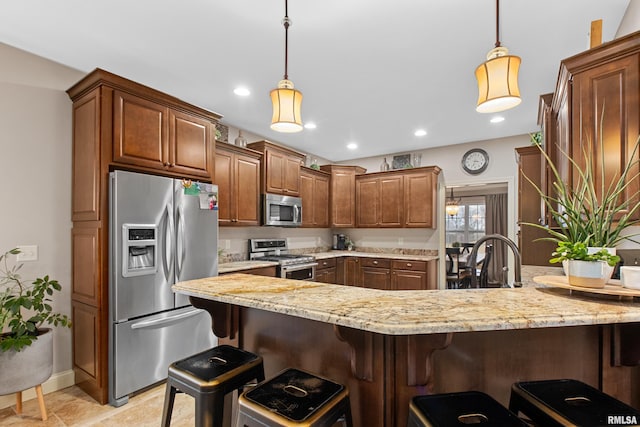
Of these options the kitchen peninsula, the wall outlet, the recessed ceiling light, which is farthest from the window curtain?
the wall outlet

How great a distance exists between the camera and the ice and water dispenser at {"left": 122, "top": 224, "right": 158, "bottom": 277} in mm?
2422

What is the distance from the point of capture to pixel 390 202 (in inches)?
216

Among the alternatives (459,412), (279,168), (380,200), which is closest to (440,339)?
(459,412)

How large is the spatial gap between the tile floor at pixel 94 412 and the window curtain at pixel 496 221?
25.8ft

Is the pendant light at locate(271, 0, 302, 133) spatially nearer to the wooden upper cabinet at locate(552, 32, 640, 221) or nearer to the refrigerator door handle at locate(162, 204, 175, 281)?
the refrigerator door handle at locate(162, 204, 175, 281)

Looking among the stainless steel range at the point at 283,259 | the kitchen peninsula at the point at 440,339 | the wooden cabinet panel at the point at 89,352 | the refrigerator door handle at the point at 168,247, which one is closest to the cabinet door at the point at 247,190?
the stainless steel range at the point at 283,259

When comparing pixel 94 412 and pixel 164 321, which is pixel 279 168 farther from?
pixel 94 412

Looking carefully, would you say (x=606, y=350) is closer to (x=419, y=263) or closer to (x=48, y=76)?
(x=419, y=263)

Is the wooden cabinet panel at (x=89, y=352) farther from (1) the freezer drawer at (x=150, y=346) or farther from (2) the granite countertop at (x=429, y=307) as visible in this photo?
(2) the granite countertop at (x=429, y=307)

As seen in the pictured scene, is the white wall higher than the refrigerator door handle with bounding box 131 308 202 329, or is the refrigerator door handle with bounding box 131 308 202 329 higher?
the white wall

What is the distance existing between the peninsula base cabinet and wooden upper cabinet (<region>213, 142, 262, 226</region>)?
31.9 inches

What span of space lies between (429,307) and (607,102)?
164 centimetres

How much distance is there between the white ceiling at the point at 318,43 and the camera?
197cm

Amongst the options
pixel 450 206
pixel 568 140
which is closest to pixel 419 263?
pixel 568 140
